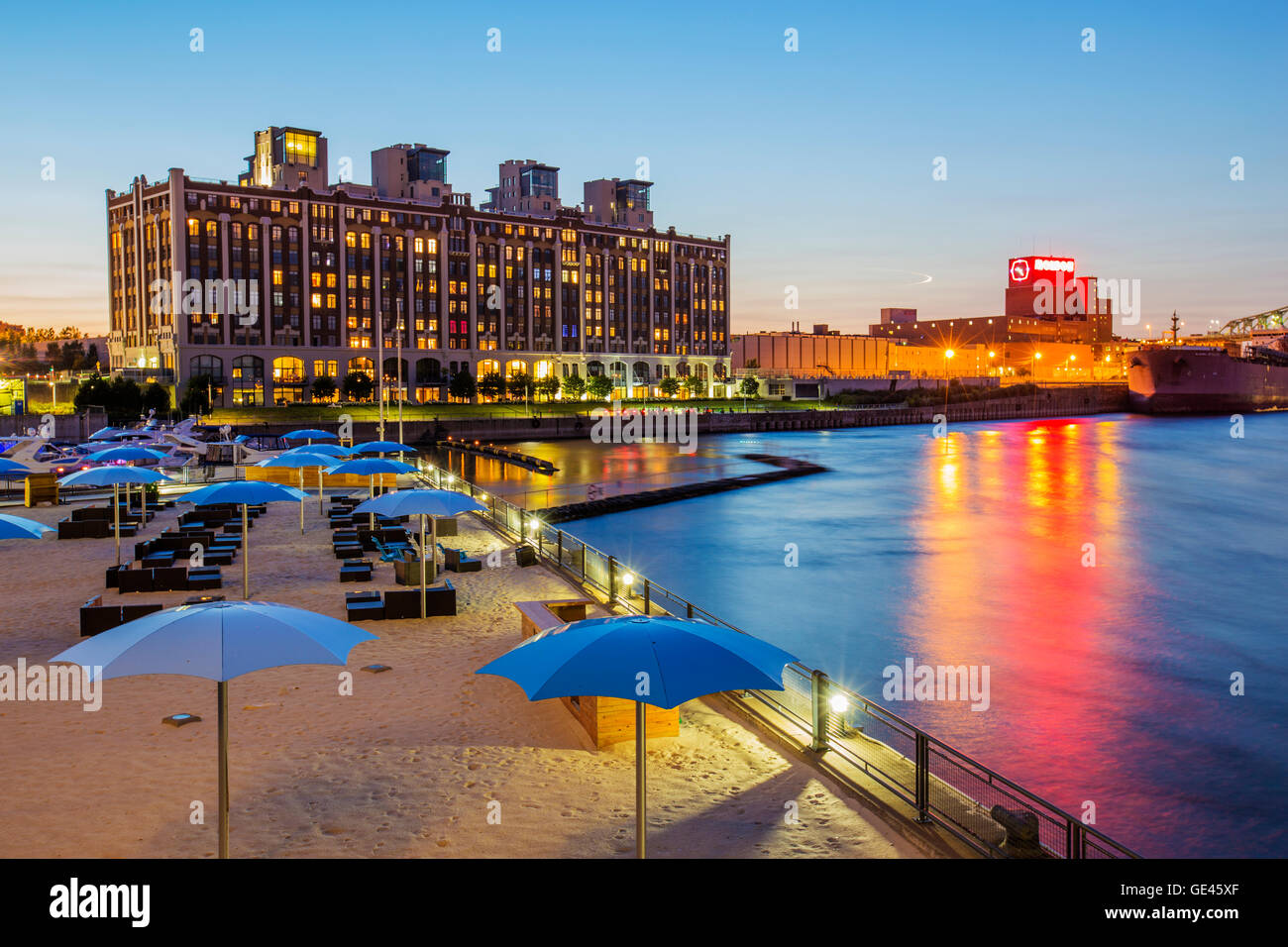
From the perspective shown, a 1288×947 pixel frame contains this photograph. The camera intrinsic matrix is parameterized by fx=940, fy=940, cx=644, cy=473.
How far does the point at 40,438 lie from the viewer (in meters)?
47.5

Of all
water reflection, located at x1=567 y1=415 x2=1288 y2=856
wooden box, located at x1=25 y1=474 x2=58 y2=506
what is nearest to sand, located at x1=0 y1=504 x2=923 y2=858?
water reflection, located at x1=567 y1=415 x2=1288 y2=856

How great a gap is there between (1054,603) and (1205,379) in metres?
156

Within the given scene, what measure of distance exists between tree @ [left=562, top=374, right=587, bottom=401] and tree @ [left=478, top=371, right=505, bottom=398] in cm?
1041

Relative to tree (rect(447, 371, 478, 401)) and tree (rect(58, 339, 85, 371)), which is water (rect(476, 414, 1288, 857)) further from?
tree (rect(58, 339, 85, 371))

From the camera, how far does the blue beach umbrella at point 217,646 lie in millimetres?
6578

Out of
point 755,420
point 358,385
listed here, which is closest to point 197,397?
point 358,385

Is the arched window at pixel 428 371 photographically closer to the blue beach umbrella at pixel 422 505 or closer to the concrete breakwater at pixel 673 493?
the concrete breakwater at pixel 673 493

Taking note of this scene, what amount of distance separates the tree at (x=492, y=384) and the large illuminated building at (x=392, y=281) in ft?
18.7

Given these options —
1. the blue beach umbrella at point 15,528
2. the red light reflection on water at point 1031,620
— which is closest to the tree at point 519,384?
the red light reflection on water at point 1031,620

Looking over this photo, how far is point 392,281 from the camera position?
130 metres

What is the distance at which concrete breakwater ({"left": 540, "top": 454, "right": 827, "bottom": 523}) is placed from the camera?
47281mm

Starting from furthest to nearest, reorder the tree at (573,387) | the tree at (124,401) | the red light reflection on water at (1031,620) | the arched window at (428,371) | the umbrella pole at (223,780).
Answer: the tree at (573,387)
the arched window at (428,371)
the tree at (124,401)
the red light reflection on water at (1031,620)
the umbrella pole at (223,780)

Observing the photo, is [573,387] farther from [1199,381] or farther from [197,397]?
[1199,381]
